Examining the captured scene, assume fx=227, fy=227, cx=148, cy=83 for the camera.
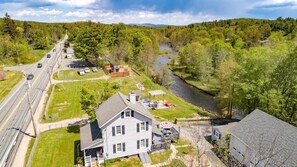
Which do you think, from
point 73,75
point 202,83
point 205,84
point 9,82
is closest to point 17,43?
point 9,82

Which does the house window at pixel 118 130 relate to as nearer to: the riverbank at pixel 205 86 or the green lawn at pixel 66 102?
the green lawn at pixel 66 102

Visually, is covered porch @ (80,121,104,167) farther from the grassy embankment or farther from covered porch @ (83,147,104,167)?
the grassy embankment

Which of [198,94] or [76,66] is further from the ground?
[76,66]

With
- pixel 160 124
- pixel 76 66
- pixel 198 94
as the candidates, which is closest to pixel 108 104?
pixel 160 124

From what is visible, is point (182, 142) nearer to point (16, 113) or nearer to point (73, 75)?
point (16, 113)

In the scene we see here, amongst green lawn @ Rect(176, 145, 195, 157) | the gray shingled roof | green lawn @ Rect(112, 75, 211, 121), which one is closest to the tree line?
green lawn @ Rect(112, 75, 211, 121)

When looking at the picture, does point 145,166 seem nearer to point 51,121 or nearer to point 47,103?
point 51,121
